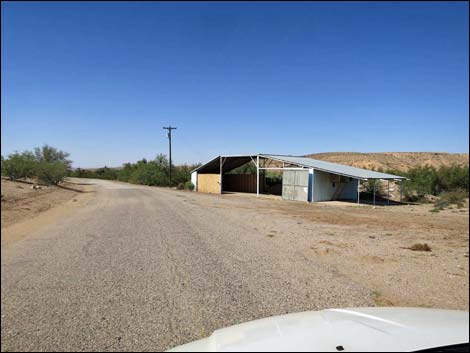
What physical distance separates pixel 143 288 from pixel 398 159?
80.8m

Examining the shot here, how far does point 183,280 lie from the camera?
14.7 feet

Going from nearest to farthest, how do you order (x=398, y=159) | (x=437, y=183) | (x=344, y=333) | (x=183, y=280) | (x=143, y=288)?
1. (x=344, y=333)
2. (x=143, y=288)
3. (x=183, y=280)
4. (x=437, y=183)
5. (x=398, y=159)

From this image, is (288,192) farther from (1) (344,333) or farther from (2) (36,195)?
(1) (344,333)

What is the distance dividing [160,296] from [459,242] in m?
7.53

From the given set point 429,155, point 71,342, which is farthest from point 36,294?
point 429,155

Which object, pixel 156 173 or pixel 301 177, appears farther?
pixel 156 173

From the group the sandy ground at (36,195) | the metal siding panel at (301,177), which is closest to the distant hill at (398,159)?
the metal siding panel at (301,177)

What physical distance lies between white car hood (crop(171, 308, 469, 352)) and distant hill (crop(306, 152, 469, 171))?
→ 70.0 meters

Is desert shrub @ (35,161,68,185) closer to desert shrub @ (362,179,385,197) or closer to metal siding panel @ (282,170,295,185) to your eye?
metal siding panel @ (282,170,295,185)

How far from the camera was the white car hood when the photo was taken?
58.2 inches

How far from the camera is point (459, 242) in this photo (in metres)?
8.11

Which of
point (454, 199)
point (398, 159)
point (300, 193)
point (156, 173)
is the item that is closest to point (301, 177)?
point (300, 193)

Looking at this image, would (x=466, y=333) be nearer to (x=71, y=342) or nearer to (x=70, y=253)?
(x=71, y=342)

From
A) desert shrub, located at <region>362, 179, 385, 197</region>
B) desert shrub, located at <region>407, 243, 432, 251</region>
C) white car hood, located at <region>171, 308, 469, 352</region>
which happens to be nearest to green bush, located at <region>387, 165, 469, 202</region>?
desert shrub, located at <region>362, 179, 385, 197</region>
